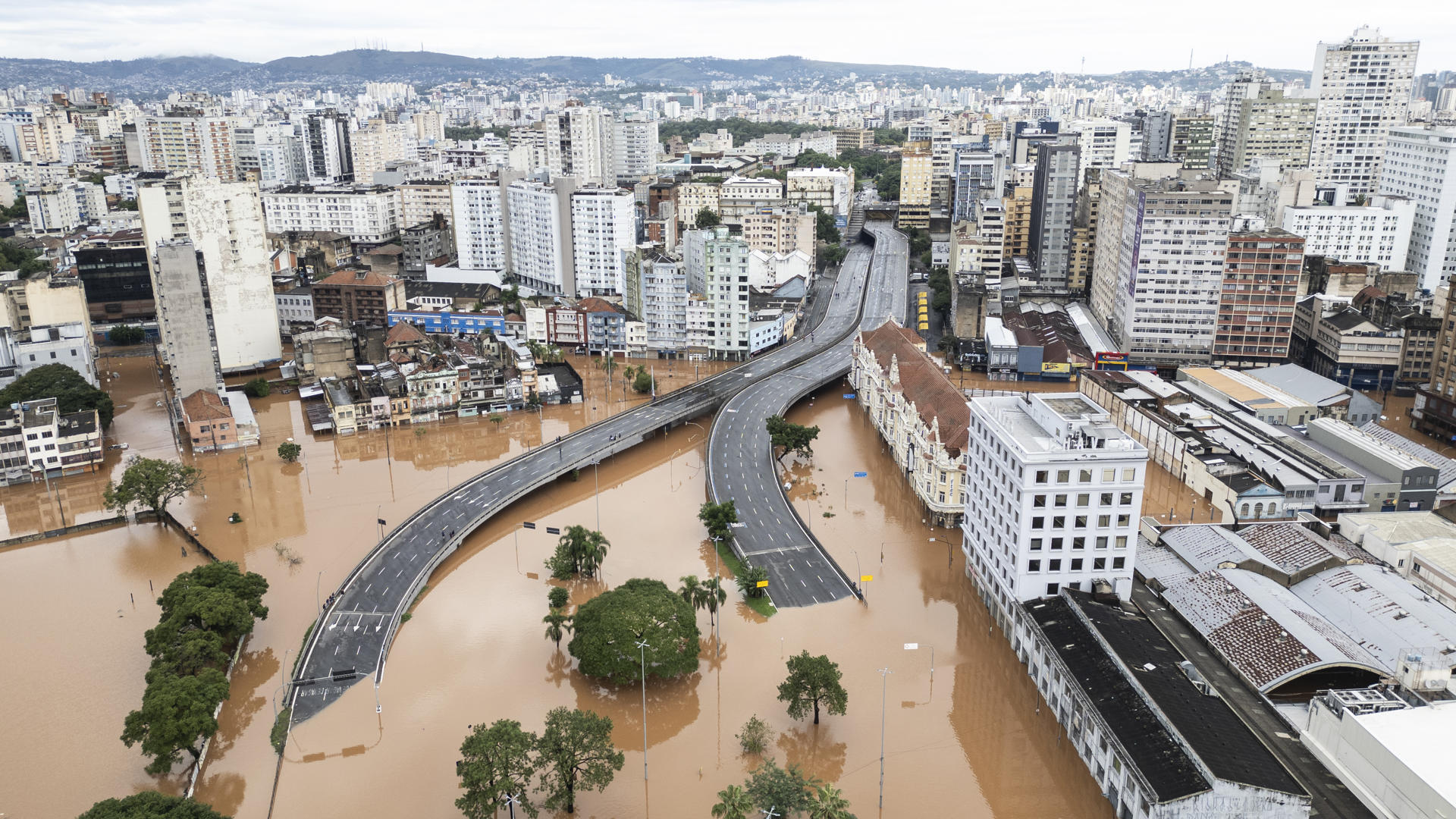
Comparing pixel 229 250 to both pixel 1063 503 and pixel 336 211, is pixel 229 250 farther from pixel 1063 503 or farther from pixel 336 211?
pixel 1063 503

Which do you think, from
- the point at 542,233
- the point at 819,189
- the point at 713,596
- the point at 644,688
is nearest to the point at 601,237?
the point at 542,233

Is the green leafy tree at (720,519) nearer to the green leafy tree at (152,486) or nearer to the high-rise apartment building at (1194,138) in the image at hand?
the green leafy tree at (152,486)

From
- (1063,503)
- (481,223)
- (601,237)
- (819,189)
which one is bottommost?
(1063,503)

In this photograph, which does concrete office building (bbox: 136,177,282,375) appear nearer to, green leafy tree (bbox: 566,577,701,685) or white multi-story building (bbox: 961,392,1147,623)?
green leafy tree (bbox: 566,577,701,685)

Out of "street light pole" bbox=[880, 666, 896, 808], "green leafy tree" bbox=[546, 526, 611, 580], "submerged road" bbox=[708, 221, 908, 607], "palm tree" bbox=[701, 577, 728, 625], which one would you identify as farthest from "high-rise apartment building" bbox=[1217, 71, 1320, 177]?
"green leafy tree" bbox=[546, 526, 611, 580]

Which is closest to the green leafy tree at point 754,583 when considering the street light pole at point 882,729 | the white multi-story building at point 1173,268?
the street light pole at point 882,729

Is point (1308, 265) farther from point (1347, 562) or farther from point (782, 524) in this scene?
point (782, 524)
